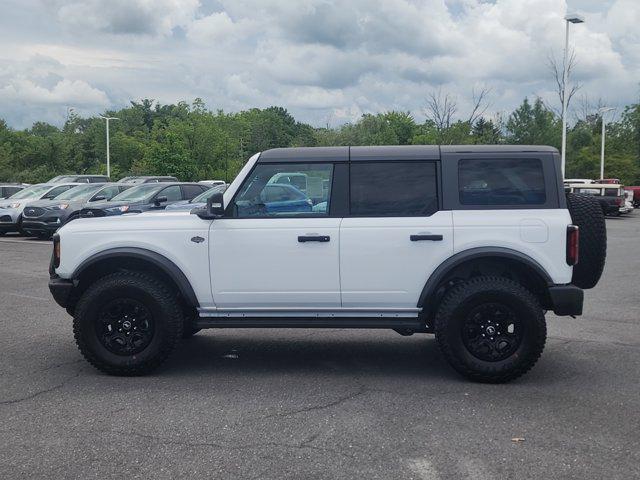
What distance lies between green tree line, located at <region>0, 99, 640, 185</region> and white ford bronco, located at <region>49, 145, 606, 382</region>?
2977 centimetres

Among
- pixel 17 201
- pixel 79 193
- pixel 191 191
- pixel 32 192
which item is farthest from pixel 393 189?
pixel 32 192

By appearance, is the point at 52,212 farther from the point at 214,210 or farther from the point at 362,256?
the point at 362,256

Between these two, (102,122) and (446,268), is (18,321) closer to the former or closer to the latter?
(446,268)

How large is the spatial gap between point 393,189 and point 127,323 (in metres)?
2.53

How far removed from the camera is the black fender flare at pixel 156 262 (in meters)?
5.77

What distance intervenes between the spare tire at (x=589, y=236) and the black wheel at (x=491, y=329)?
67 cm

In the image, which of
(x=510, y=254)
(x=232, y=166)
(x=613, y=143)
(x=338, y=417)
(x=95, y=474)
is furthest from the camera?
(x=232, y=166)

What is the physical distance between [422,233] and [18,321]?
5.29m

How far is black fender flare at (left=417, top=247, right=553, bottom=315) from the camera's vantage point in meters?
5.57

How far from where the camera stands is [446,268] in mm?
5590

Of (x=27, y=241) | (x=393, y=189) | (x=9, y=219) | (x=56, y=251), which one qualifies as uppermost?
(x=393, y=189)

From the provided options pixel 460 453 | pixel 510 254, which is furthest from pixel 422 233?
pixel 460 453

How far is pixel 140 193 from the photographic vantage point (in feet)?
61.6

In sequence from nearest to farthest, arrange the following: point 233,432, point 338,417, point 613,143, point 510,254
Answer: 1. point 233,432
2. point 338,417
3. point 510,254
4. point 613,143
